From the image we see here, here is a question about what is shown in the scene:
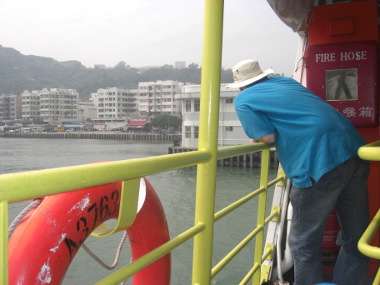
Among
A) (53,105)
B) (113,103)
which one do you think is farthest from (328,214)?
(53,105)

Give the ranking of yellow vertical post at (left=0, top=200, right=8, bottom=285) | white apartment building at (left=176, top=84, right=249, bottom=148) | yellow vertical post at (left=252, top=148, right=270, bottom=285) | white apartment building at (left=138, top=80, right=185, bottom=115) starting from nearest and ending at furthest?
yellow vertical post at (left=0, top=200, right=8, bottom=285), yellow vertical post at (left=252, top=148, right=270, bottom=285), white apartment building at (left=176, top=84, right=249, bottom=148), white apartment building at (left=138, top=80, right=185, bottom=115)

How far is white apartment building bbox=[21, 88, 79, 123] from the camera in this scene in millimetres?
75812

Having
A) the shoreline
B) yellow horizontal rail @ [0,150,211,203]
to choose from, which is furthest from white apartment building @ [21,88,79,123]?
yellow horizontal rail @ [0,150,211,203]

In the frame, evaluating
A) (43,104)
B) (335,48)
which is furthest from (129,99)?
(335,48)

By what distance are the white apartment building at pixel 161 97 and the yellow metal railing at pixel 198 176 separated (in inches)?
2684

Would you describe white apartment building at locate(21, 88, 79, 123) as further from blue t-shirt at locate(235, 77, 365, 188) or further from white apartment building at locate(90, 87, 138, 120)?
blue t-shirt at locate(235, 77, 365, 188)

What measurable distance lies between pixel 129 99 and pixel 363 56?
74675 mm

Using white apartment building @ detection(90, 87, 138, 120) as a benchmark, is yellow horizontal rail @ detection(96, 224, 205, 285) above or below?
below

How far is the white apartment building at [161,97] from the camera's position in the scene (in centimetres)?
7000

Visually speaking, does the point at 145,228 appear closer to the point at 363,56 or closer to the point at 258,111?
the point at 258,111

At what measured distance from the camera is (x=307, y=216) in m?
1.42

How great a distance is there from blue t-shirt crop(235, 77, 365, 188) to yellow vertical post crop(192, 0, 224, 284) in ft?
1.23

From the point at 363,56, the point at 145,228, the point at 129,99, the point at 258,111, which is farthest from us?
the point at 129,99

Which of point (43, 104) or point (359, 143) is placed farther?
point (43, 104)
